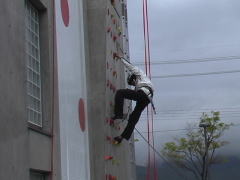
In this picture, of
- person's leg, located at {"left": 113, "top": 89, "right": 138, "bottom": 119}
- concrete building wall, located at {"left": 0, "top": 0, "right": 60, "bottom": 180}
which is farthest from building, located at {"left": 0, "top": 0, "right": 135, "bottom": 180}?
person's leg, located at {"left": 113, "top": 89, "right": 138, "bottom": 119}

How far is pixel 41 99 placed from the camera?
11.6 metres

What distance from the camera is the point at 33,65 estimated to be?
1152 cm

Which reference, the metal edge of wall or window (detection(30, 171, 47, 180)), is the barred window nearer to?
Answer: window (detection(30, 171, 47, 180))

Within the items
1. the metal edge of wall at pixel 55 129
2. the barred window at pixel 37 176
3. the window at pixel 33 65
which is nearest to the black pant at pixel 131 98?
the metal edge of wall at pixel 55 129

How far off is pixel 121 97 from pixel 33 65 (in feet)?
11.5

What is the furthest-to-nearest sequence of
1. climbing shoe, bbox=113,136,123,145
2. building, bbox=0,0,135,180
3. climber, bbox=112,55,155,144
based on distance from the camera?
climbing shoe, bbox=113,136,123,145 → climber, bbox=112,55,155,144 → building, bbox=0,0,135,180

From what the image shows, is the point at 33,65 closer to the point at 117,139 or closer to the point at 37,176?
the point at 37,176

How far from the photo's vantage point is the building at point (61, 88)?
31.7 ft

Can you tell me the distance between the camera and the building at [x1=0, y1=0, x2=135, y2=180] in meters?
9.65

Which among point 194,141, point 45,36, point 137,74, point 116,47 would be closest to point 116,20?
point 116,47

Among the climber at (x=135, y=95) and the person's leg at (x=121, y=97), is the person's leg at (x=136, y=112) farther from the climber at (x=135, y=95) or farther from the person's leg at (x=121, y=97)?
the person's leg at (x=121, y=97)

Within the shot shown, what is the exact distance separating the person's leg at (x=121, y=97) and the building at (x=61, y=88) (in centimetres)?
21

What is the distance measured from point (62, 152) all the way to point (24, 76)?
2.31m

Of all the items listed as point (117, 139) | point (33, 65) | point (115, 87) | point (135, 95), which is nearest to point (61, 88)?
point (33, 65)
